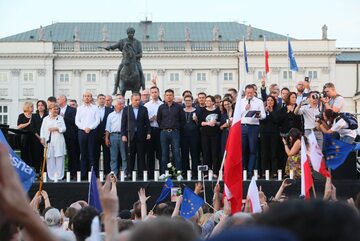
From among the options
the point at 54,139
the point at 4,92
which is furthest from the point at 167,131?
the point at 4,92

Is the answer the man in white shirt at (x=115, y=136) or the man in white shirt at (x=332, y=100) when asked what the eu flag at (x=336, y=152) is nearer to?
the man in white shirt at (x=332, y=100)

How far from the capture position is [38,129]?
53.5 ft

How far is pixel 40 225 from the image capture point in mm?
2609

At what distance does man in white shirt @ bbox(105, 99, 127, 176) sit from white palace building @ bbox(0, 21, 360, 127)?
74.0 metres

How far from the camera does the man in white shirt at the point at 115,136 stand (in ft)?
53.5

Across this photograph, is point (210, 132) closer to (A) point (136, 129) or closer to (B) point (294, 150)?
(A) point (136, 129)

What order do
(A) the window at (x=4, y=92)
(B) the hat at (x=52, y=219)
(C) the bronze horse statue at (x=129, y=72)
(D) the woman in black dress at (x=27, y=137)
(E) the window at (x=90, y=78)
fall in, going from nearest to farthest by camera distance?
(B) the hat at (x=52, y=219) < (D) the woman in black dress at (x=27, y=137) < (C) the bronze horse statue at (x=129, y=72) < (A) the window at (x=4, y=92) < (E) the window at (x=90, y=78)

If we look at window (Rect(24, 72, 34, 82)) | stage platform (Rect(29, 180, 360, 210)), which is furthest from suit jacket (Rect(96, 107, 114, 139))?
window (Rect(24, 72, 34, 82))

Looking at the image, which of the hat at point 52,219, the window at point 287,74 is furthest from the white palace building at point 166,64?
the hat at point 52,219

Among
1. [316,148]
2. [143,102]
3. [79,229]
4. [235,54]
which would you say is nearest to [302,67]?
[235,54]

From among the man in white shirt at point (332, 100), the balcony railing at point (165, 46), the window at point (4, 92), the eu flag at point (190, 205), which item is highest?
the balcony railing at point (165, 46)

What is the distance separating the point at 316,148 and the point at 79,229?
21.5ft

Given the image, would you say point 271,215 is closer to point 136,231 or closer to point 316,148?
point 136,231

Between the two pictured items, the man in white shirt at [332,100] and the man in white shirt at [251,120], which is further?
the man in white shirt at [251,120]
